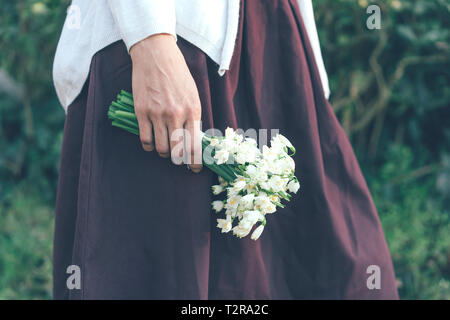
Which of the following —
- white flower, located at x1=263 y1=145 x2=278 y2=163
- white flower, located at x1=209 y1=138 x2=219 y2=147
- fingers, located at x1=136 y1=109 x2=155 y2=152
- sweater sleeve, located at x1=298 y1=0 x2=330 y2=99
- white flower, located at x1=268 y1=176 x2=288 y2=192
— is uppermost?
sweater sleeve, located at x1=298 y1=0 x2=330 y2=99

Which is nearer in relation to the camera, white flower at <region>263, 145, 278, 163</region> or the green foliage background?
white flower at <region>263, 145, 278, 163</region>

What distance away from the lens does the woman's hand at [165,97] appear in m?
0.88

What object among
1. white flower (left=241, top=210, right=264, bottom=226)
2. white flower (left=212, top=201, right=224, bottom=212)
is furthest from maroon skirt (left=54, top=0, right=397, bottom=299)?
white flower (left=241, top=210, right=264, bottom=226)

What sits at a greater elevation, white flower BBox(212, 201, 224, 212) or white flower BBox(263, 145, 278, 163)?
white flower BBox(263, 145, 278, 163)

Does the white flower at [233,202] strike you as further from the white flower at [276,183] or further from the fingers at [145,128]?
the fingers at [145,128]

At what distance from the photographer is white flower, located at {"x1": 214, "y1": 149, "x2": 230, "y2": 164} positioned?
88 cm

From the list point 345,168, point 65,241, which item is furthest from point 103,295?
point 345,168

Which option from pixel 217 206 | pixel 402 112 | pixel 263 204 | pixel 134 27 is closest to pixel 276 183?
pixel 263 204

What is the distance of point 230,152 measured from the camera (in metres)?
0.90

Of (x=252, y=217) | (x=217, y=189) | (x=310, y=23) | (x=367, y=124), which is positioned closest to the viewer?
(x=252, y=217)

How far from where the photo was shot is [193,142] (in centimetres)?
90

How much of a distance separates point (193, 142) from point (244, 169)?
117 mm

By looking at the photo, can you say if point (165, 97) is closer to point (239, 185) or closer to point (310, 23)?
point (239, 185)

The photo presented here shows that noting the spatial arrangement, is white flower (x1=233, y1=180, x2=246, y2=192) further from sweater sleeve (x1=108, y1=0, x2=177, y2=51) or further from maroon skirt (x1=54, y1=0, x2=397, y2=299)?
sweater sleeve (x1=108, y1=0, x2=177, y2=51)
